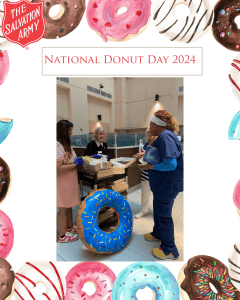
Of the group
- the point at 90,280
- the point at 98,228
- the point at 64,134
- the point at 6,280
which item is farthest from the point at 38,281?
the point at 64,134

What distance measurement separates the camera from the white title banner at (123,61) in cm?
91

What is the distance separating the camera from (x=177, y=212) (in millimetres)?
2527

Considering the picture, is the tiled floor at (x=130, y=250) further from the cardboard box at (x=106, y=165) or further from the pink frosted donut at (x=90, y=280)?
the cardboard box at (x=106, y=165)

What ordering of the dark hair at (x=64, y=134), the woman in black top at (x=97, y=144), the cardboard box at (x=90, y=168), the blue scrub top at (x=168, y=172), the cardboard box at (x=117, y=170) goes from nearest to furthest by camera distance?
1. the blue scrub top at (x=168, y=172)
2. the dark hair at (x=64, y=134)
3. the cardboard box at (x=90, y=168)
4. the cardboard box at (x=117, y=170)
5. the woman in black top at (x=97, y=144)

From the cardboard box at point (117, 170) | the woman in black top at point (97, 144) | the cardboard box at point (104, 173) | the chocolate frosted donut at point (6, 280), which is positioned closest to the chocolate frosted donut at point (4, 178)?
the chocolate frosted donut at point (6, 280)

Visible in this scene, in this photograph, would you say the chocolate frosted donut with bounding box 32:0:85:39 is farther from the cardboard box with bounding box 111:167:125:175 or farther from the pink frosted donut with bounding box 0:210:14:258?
the cardboard box with bounding box 111:167:125:175

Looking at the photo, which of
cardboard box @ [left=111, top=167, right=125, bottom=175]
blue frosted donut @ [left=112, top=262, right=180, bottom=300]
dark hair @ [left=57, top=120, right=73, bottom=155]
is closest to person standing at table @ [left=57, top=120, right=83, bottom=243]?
dark hair @ [left=57, top=120, right=73, bottom=155]

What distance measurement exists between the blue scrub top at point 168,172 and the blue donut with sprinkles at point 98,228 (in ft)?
1.72

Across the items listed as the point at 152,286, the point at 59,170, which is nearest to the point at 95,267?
the point at 152,286

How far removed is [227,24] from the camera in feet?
2.88

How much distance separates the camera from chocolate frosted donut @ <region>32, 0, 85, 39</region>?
0.89 meters

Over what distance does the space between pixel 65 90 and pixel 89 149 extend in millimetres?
3453

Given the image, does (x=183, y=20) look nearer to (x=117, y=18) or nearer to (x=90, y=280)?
(x=117, y=18)

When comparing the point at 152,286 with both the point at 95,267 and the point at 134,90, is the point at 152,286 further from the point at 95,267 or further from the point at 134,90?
the point at 134,90
